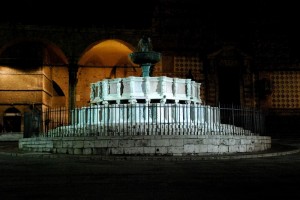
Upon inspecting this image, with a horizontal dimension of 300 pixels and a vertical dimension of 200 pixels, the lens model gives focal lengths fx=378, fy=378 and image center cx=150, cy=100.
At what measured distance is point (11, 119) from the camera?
77.7ft

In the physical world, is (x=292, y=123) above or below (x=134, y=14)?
below

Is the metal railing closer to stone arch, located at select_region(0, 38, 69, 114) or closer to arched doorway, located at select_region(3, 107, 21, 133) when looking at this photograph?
stone arch, located at select_region(0, 38, 69, 114)

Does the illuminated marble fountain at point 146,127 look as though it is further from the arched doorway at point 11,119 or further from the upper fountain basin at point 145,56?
the arched doorway at point 11,119

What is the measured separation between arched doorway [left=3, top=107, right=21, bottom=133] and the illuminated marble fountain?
10.9 metres

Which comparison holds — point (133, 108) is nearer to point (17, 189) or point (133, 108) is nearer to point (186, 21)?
point (17, 189)

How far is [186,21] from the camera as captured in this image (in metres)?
23.7

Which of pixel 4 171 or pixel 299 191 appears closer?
pixel 299 191

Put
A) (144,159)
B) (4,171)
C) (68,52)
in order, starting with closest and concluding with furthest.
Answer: (4,171), (144,159), (68,52)

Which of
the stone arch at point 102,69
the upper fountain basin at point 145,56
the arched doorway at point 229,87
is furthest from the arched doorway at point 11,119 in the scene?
the arched doorway at point 229,87

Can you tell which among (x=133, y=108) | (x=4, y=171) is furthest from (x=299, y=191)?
(x=133, y=108)

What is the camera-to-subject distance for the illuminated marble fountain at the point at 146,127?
10625mm

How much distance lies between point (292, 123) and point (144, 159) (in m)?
16.2

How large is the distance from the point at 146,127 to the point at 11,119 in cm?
1487

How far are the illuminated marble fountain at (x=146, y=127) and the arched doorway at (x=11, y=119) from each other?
10894 millimetres
